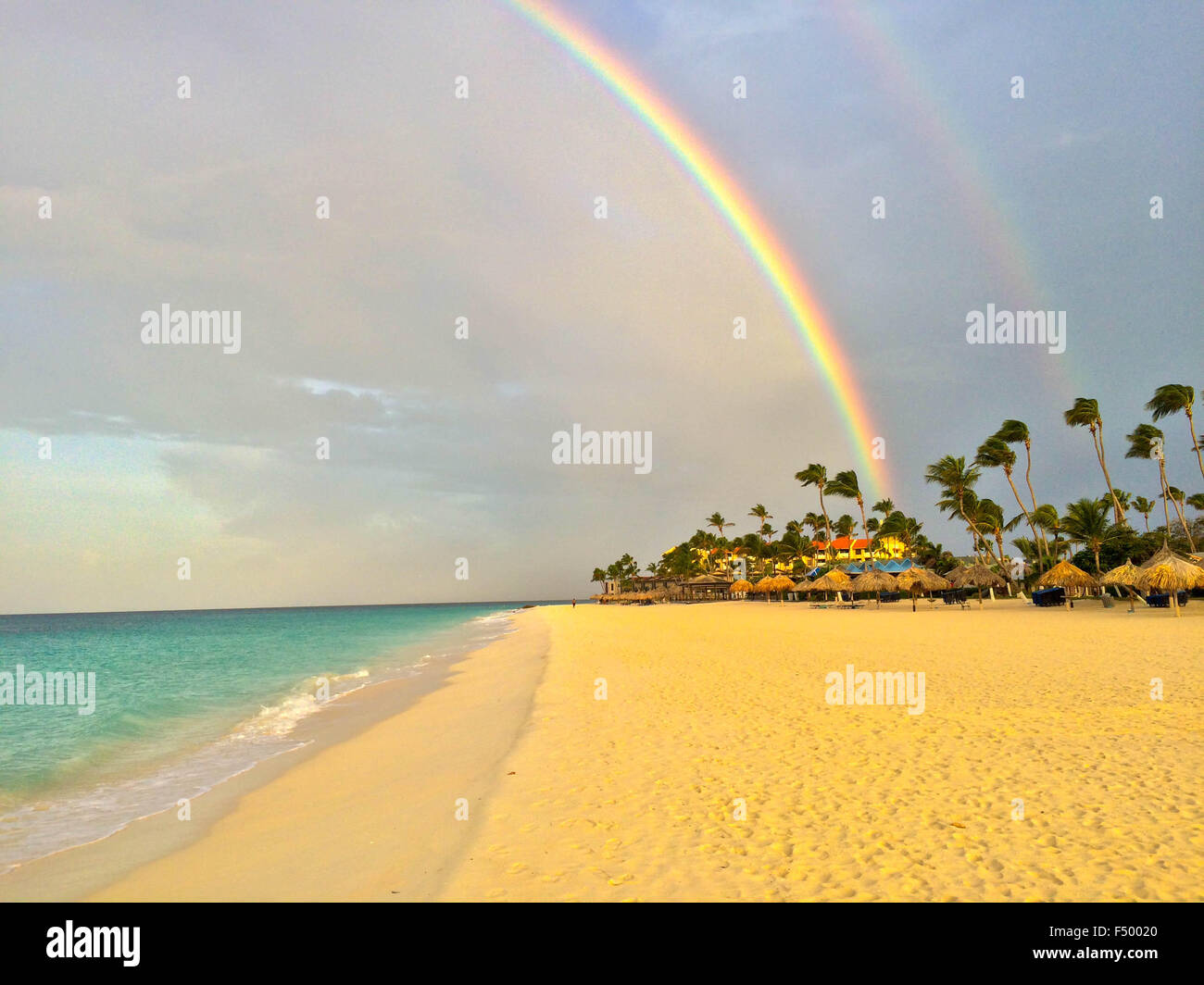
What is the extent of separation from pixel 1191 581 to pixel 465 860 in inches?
1519

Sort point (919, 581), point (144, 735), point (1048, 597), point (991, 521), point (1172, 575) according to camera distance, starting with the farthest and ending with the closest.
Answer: point (991, 521), point (919, 581), point (1048, 597), point (1172, 575), point (144, 735)

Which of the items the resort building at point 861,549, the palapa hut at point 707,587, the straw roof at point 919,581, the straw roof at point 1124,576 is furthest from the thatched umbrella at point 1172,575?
the palapa hut at point 707,587

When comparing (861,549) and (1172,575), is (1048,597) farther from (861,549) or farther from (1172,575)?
(861,549)

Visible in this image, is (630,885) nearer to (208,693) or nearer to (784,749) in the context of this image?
(784,749)

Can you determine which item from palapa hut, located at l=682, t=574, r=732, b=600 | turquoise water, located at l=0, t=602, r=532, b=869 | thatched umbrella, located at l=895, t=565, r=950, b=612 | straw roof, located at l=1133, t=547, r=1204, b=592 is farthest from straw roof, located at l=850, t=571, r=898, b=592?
palapa hut, located at l=682, t=574, r=732, b=600

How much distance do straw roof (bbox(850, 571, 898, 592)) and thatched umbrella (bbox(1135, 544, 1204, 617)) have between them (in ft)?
62.2

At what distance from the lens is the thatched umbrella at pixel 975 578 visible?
47.7 m

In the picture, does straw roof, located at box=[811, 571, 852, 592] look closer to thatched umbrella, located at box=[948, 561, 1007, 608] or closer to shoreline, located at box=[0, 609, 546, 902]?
thatched umbrella, located at box=[948, 561, 1007, 608]

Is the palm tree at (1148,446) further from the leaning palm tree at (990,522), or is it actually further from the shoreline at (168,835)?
the shoreline at (168,835)

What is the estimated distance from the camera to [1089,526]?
147ft

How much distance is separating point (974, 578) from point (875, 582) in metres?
6.96

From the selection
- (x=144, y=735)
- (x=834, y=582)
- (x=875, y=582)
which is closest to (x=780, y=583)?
(x=834, y=582)

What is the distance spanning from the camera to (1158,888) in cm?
467

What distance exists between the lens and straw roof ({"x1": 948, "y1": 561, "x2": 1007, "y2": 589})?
47.7 metres
